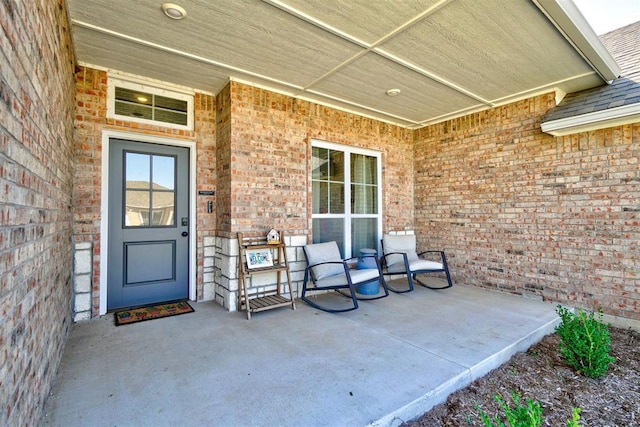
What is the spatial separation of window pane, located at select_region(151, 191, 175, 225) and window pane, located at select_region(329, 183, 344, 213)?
2.30 metres

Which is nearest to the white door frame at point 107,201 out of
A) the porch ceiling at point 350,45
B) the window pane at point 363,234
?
the porch ceiling at point 350,45

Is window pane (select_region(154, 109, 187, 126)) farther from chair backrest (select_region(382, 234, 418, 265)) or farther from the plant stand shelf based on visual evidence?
chair backrest (select_region(382, 234, 418, 265))

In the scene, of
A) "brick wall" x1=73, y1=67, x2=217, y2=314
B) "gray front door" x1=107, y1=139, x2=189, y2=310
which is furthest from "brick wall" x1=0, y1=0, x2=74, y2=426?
"gray front door" x1=107, y1=139, x2=189, y2=310

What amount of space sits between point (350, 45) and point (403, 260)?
10.9ft

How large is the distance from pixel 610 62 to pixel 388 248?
3558 millimetres

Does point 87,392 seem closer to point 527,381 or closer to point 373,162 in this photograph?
point 527,381

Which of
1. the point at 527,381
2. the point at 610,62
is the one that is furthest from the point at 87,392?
the point at 610,62

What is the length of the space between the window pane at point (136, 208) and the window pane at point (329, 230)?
229 centimetres

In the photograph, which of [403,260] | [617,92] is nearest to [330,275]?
[403,260]

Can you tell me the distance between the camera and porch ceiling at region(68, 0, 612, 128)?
2.64 m

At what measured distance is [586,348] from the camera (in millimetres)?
2510

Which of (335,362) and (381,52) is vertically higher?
(381,52)

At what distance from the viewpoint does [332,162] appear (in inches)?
199

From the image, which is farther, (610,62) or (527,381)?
(610,62)
